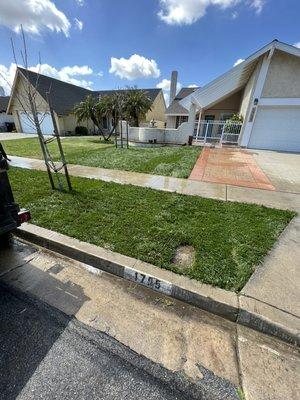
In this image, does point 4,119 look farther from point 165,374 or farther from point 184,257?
point 165,374

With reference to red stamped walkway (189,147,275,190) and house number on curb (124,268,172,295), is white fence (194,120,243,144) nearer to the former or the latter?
red stamped walkway (189,147,275,190)

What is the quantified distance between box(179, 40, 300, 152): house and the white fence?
0.21 m

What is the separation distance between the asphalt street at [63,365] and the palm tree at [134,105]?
55.7 feet

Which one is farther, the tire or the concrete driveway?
the concrete driveway

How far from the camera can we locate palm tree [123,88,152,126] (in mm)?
16859

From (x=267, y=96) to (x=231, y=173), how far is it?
8.04 meters

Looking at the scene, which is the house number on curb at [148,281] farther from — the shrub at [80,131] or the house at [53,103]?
the shrub at [80,131]

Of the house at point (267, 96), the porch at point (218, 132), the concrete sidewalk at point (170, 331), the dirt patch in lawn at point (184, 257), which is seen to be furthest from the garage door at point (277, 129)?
the concrete sidewalk at point (170, 331)

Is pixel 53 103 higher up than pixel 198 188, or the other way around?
pixel 53 103

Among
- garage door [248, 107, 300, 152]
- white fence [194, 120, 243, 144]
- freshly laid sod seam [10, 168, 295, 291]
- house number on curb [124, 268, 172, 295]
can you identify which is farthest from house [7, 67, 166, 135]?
house number on curb [124, 268, 172, 295]

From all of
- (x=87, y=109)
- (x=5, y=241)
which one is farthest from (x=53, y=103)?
(x=5, y=241)

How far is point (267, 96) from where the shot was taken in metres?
12.4

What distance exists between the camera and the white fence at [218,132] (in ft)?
46.8

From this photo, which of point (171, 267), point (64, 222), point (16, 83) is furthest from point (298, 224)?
point (16, 83)
